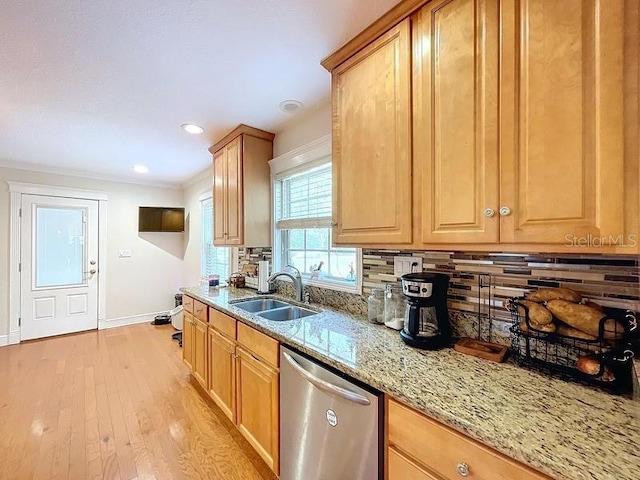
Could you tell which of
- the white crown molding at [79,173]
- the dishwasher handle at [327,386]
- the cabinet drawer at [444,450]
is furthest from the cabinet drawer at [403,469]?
the white crown molding at [79,173]

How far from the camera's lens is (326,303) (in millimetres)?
2102

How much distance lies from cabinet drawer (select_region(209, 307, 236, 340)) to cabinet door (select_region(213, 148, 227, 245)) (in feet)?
2.93

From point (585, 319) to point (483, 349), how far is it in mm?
354

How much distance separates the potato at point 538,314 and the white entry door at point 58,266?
531 cm

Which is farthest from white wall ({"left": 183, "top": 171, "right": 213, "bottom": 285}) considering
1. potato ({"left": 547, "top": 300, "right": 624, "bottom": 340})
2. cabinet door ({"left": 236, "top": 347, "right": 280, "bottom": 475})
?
potato ({"left": 547, "top": 300, "right": 624, "bottom": 340})

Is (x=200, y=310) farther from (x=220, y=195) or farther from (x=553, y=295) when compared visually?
(x=553, y=295)

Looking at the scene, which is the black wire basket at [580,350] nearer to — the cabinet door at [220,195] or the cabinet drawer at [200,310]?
the cabinet drawer at [200,310]

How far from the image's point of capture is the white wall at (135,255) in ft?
14.5

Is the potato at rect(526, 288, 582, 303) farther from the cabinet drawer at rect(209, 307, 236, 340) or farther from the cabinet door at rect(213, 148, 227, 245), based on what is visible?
the cabinet door at rect(213, 148, 227, 245)

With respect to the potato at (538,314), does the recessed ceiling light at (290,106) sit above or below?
above

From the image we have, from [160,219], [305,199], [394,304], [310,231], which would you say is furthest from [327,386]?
[160,219]

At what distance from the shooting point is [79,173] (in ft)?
13.6

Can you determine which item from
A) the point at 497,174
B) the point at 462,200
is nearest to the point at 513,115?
the point at 497,174

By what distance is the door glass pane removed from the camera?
3898mm
